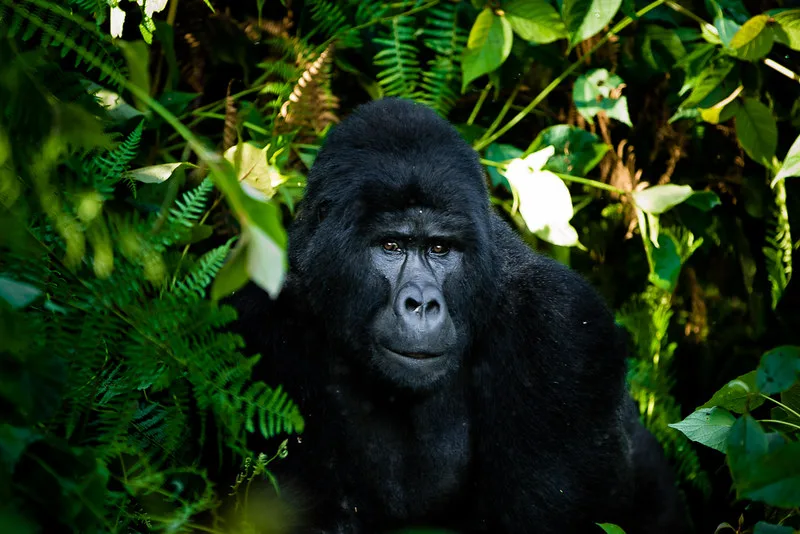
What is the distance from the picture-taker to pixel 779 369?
6.07 feet

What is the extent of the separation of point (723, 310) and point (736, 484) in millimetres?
3109

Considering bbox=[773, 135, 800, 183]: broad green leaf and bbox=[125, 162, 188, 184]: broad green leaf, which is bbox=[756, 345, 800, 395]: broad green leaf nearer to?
bbox=[773, 135, 800, 183]: broad green leaf

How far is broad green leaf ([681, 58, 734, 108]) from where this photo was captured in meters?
3.68

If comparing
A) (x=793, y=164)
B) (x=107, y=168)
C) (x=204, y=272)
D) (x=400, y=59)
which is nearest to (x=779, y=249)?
(x=793, y=164)

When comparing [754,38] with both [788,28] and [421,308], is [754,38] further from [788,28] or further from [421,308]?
[421,308]

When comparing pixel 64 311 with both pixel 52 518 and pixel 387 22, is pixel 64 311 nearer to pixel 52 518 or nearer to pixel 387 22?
pixel 52 518

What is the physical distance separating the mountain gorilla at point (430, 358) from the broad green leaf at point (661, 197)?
2.12ft

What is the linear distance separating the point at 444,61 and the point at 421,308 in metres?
1.59

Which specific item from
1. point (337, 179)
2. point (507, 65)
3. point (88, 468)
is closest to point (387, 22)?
point (507, 65)

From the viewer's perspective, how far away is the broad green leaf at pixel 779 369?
1841 mm

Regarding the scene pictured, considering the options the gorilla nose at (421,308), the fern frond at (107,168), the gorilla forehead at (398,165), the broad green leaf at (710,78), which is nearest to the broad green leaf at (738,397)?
the gorilla nose at (421,308)

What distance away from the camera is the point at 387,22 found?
3996 millimetres

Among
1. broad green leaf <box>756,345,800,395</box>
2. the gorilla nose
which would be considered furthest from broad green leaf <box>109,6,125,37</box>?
broad green leaf <box>756,345,800,395</box>

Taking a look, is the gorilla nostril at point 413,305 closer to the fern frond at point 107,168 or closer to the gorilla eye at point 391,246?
the gorilla eye at point 391,246
